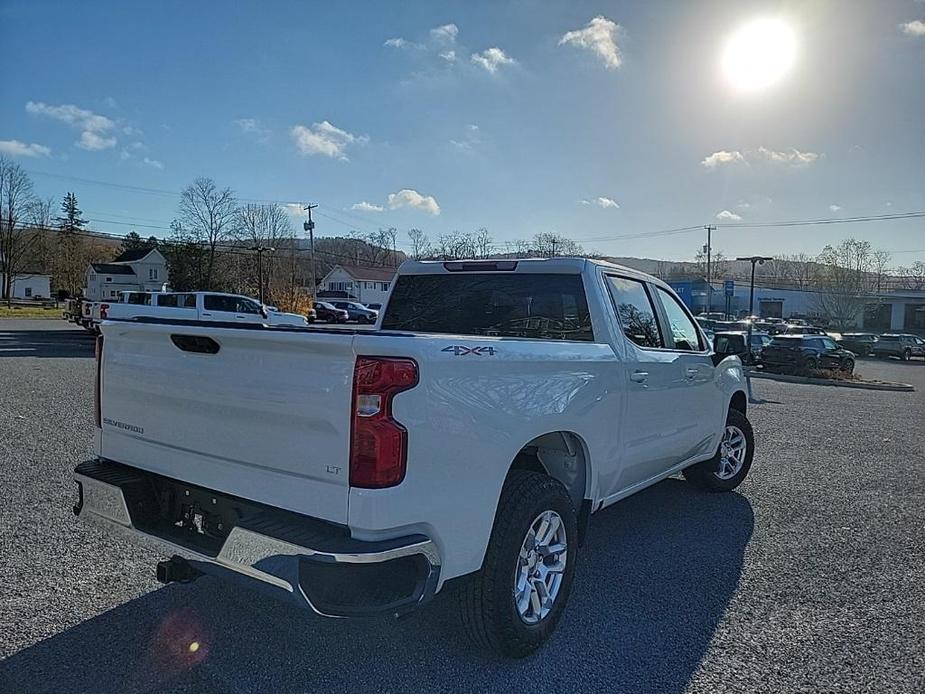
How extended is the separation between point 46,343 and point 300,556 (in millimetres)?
23221

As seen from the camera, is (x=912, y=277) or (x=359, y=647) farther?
(x=912, y=277)

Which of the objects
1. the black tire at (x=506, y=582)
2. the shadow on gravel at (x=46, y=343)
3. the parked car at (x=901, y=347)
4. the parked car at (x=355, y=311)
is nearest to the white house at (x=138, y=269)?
the parked car at (x=355, y=311)

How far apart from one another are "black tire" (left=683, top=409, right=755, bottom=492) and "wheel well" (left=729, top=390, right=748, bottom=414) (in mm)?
62

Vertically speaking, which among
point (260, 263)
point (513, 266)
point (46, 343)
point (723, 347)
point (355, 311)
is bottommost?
point (46, 343)

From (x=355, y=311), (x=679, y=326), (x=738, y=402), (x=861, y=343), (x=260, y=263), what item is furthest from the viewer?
(x=260, y=263)

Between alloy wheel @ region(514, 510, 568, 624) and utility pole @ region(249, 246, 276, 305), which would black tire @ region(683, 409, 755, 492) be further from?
utility pole @ region(249, 246, 276, 305)

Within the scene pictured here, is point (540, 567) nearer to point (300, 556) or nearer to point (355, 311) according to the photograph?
point (300, 556)

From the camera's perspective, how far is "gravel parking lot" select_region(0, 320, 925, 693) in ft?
9.55

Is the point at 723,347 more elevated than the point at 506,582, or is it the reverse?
the point at 723,347

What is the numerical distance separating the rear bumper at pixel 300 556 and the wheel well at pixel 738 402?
4.49 meters

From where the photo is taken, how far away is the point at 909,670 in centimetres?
307

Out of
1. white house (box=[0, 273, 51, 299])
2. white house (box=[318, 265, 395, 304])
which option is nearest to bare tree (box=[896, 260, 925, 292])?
white house (box=[318, 265, 395, 304])

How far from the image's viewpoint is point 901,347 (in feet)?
119

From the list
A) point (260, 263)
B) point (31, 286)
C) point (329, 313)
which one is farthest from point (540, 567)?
point (31, 286)
